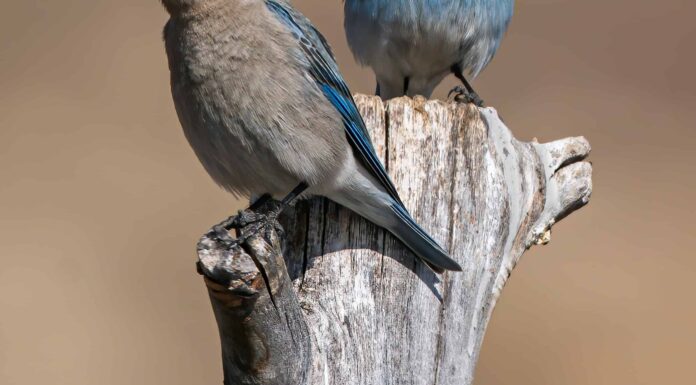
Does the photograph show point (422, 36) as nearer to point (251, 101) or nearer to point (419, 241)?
point (251, 101)

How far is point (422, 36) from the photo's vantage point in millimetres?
7770

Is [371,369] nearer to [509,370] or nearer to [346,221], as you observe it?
[346,221]

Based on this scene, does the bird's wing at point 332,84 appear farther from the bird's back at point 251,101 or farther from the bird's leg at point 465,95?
the bird's leg at point 465,95

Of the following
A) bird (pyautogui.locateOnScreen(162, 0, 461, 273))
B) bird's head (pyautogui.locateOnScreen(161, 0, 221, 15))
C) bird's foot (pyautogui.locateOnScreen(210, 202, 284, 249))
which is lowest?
bird's foot (pyautogui.locateOnScreen(210, 202, 284, 249))

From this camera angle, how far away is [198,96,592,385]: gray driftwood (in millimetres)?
5320

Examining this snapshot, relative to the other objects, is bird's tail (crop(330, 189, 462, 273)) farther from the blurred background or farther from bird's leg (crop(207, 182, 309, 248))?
the blurred background

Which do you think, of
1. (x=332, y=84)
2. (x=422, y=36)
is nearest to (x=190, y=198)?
(x=422, y=36)

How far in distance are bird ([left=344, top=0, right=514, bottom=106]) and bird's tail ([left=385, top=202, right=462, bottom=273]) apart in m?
2.03

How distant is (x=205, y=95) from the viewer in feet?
18.4

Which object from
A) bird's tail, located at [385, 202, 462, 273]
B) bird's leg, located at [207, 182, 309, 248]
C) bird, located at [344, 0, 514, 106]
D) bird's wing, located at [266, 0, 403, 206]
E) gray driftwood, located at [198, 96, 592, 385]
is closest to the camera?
bird's leg, located at [207, 182, 309, 248]

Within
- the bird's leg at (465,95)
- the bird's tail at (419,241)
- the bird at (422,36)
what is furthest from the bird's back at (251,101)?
the bird at (422,36)

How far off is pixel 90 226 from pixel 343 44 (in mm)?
3220

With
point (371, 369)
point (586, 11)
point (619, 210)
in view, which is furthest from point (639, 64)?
point (371, 369)

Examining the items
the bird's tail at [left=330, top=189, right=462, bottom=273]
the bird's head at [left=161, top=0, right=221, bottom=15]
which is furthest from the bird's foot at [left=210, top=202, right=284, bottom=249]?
the bird's head at [left=161, top=0, right=221, bottom=15]
